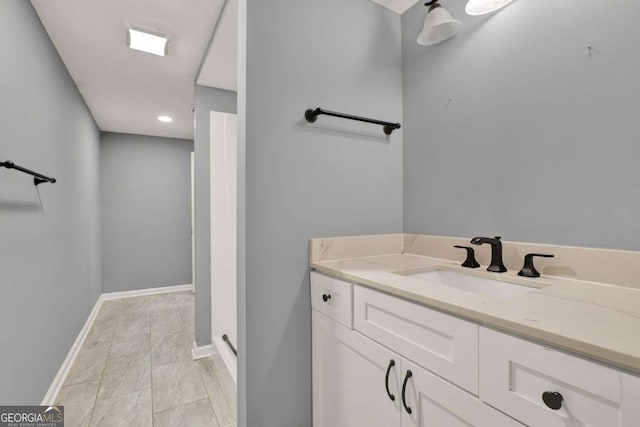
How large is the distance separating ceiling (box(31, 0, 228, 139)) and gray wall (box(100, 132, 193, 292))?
910mm

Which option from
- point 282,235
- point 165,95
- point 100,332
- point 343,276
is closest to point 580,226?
point 343,276

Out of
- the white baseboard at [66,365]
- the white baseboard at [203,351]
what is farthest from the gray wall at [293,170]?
the white baseboard at [66,365]

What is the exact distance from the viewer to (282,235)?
131cm

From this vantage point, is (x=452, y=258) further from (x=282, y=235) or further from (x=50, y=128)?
(x=50, y=128)

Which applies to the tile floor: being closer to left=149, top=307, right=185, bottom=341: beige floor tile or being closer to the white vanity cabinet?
left=149, top=307, right=185, bottom=341: beige floor tile

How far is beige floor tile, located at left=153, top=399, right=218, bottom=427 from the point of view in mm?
1634

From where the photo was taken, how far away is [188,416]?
5.56 ft

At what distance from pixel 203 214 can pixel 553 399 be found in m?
2.45

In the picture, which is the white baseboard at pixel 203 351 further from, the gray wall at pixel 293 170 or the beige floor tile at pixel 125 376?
the gray wall at pixel 293 170

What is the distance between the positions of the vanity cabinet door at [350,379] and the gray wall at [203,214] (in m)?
1.51

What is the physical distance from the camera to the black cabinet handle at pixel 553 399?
549 mm

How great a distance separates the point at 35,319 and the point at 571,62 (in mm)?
2903

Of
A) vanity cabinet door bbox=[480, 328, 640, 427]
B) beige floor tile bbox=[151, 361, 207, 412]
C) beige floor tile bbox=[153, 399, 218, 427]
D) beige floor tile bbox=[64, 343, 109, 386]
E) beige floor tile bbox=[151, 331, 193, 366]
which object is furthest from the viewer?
beige floor tile bbox=[151, 331, 193, 366]

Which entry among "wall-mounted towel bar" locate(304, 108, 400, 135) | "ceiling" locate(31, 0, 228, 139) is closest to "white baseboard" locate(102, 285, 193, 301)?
"ceiling" locate(31, 0, 228, 139)
